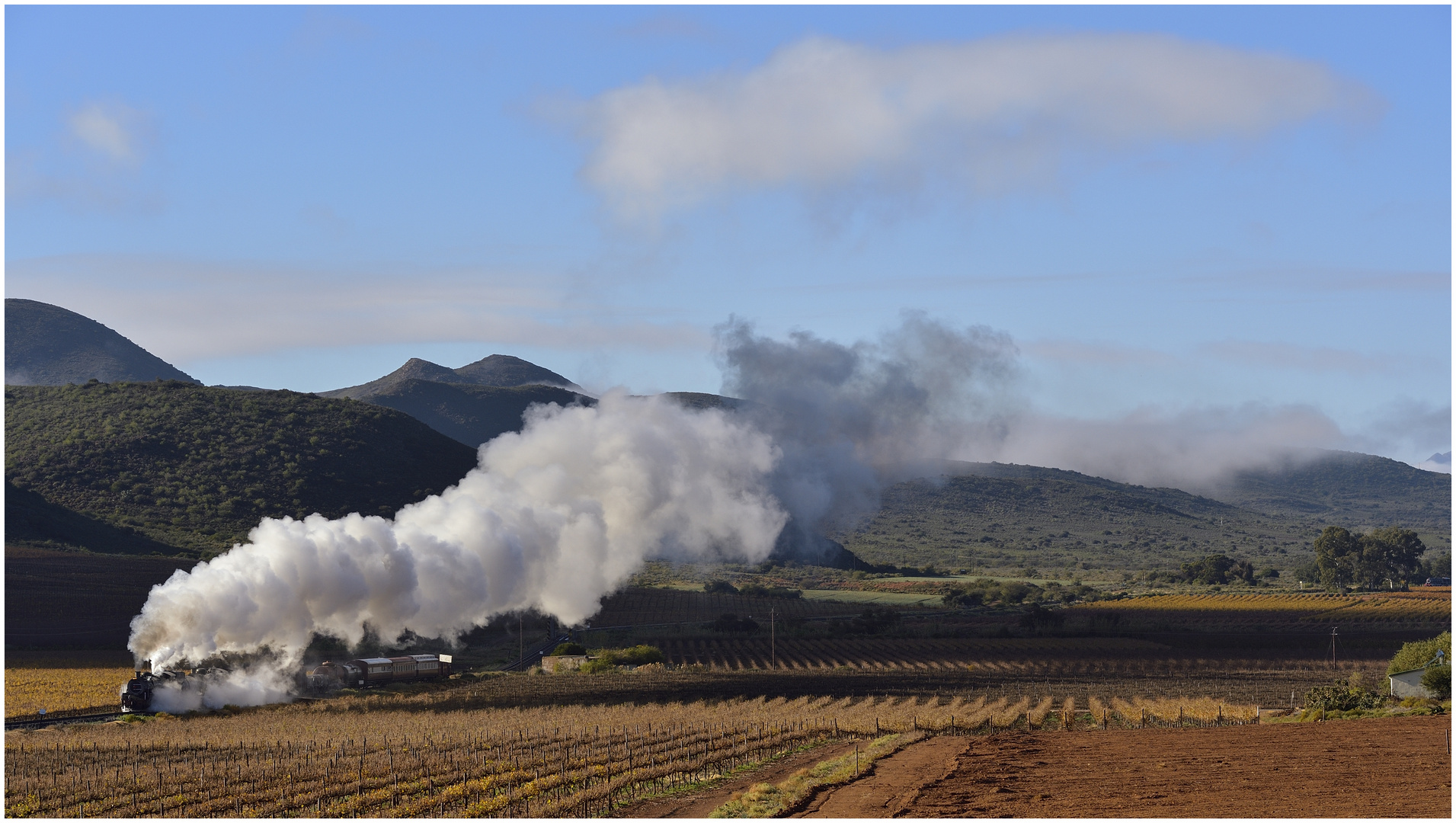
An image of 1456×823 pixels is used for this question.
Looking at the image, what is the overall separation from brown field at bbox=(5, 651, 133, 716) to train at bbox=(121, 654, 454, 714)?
3.78m

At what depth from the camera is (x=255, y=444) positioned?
17075 centimetres

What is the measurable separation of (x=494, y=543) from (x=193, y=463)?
102 meters

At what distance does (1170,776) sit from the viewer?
1501 inches

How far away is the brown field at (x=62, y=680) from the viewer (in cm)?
6488

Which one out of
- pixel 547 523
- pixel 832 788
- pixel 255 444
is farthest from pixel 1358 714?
pixel 255 444

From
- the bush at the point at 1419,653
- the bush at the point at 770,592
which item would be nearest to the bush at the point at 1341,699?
the bush at the point at 1419,653

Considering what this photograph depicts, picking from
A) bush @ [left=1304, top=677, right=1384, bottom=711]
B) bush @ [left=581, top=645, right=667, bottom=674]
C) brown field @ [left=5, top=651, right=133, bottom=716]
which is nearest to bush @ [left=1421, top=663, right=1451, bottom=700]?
bush @ [left=1304, top=677, right=1384, bottom=711]

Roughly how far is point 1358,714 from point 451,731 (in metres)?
40.7

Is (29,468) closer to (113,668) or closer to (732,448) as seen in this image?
(113,668)

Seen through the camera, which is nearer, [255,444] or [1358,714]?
[1358,714]

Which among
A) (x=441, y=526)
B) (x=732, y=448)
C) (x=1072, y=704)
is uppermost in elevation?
(x=732, y=448)

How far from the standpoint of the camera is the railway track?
56.2 metres

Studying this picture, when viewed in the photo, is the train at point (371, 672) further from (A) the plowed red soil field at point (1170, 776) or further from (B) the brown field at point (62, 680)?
(A) the plowed red soil field at point (1170, 776)

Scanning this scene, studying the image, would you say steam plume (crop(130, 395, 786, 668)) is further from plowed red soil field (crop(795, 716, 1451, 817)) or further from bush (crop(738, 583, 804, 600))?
bush (crop(738, 583, 804, 600))
